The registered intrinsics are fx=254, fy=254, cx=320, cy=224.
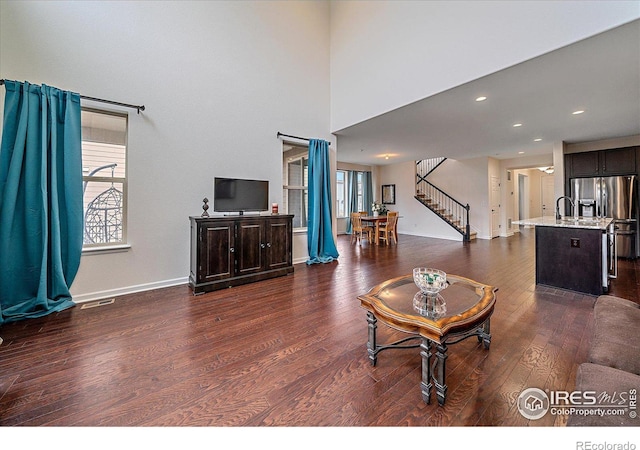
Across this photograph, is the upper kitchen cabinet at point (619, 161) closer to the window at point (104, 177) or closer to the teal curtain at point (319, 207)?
the teal curtain at point (319, 207)

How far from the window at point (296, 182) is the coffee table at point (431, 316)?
317 cm

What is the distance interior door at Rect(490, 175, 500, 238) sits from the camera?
840cm

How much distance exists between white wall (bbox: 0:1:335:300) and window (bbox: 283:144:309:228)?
0.30 m

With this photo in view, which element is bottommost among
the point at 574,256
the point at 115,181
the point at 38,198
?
the point at 574,256

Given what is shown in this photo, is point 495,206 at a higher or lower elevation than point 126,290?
higher

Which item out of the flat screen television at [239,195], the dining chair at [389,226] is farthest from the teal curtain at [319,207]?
the dining chair at [389,226]

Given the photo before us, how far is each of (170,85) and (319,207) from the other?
304 cm

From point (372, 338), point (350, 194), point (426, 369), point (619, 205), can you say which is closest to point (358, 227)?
point (350, 194)

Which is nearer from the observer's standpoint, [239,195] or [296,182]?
[239,195]

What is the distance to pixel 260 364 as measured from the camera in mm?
1891

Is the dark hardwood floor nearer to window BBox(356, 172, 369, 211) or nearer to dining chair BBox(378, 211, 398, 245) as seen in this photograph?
dining chair BBox(378, 211, 398, 245)

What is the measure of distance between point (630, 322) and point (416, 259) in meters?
4.05

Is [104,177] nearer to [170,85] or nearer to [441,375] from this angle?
[170,85]

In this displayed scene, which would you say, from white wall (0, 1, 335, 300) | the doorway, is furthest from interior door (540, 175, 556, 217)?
white wall (0, 1, 335, 300)
